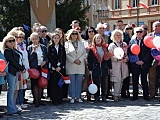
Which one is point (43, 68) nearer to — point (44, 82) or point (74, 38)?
point (44, 82)

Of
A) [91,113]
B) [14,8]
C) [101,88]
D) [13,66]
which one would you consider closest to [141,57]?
[101,88]

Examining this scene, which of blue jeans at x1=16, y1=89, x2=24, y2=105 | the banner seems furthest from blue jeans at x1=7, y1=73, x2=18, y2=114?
the banner

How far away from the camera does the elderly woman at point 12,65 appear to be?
7801mm

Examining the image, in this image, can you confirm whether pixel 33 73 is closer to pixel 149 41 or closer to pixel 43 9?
pixel 149 41

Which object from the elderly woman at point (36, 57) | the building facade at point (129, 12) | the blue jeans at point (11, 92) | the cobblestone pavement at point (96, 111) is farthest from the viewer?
the building facade at point (129, 12)

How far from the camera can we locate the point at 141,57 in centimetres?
943

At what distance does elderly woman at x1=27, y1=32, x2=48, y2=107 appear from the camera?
347 inches

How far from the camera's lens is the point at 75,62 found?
9219mm

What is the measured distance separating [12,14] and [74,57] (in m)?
14.0

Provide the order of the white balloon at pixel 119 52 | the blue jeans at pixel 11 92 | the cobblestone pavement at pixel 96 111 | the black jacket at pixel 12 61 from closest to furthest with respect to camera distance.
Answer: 1. the cobblestone pavement at pixel 96 111
2. the black jacket at pixel 12 61
3. the blue jeans at pixel 11 92
4. the white balloon at pixel 119 52

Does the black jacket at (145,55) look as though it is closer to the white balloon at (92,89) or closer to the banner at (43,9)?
the white balloon at (92,89)

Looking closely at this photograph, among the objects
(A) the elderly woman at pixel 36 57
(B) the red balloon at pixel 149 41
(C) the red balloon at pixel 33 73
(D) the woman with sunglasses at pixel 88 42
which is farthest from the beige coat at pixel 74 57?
(B) the red balloon at pixel 149 41

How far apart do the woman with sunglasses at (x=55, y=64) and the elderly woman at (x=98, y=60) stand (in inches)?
29.0

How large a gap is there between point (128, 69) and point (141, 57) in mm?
500
